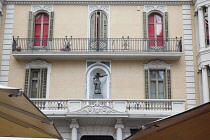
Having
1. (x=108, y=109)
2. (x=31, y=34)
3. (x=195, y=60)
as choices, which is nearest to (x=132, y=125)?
(x=108, y=109)

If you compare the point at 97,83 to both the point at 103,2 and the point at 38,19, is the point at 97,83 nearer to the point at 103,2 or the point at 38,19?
the point at 103,2

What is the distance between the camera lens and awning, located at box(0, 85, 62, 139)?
5323 mm

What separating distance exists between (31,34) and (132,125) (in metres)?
7.32

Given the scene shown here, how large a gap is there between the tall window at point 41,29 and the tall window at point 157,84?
20.0 ft

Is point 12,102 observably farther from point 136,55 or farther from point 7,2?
point 7,2

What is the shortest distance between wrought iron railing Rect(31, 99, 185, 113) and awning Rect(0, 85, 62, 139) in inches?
364

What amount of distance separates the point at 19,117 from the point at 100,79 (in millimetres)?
12538

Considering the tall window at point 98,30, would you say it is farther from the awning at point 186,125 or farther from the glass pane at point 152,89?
the awning at point 186,125

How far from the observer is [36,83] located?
61.9 feet

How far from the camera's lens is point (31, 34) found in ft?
63.2

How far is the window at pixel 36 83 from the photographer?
60.7ft

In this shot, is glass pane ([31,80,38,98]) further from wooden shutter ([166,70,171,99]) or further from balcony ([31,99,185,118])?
wooden shutter ([166,70,171,99])

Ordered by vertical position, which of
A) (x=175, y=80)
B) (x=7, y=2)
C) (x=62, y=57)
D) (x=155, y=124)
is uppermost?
(x=7, y=2)

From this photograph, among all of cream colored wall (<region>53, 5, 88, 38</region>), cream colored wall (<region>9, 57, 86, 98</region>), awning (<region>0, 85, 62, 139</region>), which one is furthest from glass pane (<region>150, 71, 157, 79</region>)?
awning (<region>0, 85, 62, 139</region>)
